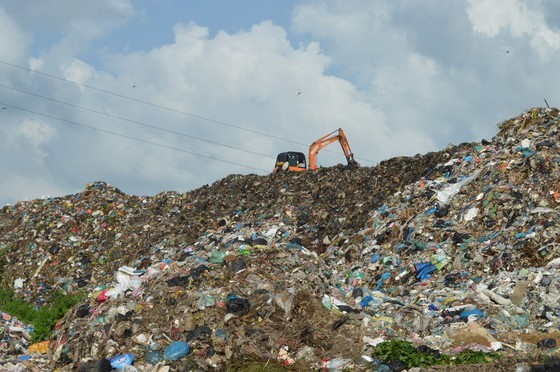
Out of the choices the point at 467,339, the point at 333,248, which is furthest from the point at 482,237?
the point at 467,339

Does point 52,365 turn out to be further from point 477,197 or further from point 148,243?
point 148,243

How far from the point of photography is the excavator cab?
2575 cm

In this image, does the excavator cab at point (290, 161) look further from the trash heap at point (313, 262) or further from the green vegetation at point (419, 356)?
the green vegetation at point (419, 356)

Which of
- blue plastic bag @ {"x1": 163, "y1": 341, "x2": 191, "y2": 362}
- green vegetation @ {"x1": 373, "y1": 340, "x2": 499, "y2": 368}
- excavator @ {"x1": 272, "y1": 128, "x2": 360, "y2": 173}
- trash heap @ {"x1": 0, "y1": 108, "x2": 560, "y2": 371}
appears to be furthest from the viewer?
excavator @ {"x1": 272, "y1": 128, "x2": 360, "y2": 173}

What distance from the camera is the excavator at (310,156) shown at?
2575 cm

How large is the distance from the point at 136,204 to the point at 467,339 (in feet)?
58.1

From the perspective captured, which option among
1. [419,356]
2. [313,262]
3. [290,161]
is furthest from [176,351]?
[290,161]

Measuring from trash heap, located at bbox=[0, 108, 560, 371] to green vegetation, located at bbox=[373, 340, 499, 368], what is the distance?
0.66ft

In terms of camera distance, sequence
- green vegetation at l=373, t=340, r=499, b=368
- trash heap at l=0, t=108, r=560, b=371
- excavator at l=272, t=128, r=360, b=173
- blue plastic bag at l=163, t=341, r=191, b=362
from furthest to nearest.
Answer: excavator at l=272, t=128, r=360, b=173, trash heap at l=0, t=108, r=560, b=371, blue plastic bag at l=163, t=341, r=191, b=362, green vegetation at l=373, t=340, r=499, b=368

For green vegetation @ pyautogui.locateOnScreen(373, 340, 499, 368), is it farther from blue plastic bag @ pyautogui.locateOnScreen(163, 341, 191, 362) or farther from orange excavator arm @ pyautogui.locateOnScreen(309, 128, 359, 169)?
orange excavator arm @ pyautogui.locateOnScreen(309, 128, 359, 169)

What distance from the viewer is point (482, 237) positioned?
14281 mm

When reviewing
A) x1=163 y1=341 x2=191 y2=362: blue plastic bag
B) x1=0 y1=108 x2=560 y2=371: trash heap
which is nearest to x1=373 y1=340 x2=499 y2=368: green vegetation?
x1=0 y1=108 x2=560 y2=371: trash heap

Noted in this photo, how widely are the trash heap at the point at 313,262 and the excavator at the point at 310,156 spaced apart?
1945 millimetres

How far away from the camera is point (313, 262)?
11.3 meters
